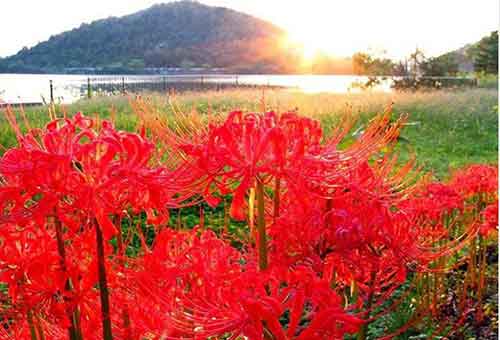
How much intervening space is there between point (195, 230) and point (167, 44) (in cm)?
11248

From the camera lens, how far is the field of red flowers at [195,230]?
1.19m

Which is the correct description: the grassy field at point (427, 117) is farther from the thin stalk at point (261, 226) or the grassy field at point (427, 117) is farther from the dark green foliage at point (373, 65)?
the dark green foliage at point (373, 65)

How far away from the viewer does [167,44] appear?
362 ft

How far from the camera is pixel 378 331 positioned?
4.17 m

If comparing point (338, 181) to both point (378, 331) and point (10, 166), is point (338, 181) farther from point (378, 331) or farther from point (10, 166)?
point (378, 331)

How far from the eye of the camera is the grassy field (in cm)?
1104

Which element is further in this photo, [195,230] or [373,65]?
[373,65]

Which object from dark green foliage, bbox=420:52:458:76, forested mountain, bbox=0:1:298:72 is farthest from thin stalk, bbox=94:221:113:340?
forested mountain, bbox=0:1:298:72

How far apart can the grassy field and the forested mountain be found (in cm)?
8109

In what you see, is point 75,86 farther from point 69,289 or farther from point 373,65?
point 69,289

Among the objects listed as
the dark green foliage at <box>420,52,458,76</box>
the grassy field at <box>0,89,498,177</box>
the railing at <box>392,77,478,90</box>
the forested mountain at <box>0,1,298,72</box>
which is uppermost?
the forested mountain at <box>0,1,298,72</box>

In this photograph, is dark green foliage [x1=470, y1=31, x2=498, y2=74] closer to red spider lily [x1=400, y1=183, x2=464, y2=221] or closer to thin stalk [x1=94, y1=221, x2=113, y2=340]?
red spider lily [x1=400, y1=183, x2=464, y2=221]

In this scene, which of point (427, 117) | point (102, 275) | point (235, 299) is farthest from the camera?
point (427, 117)

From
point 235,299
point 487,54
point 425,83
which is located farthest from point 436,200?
point 487,54
